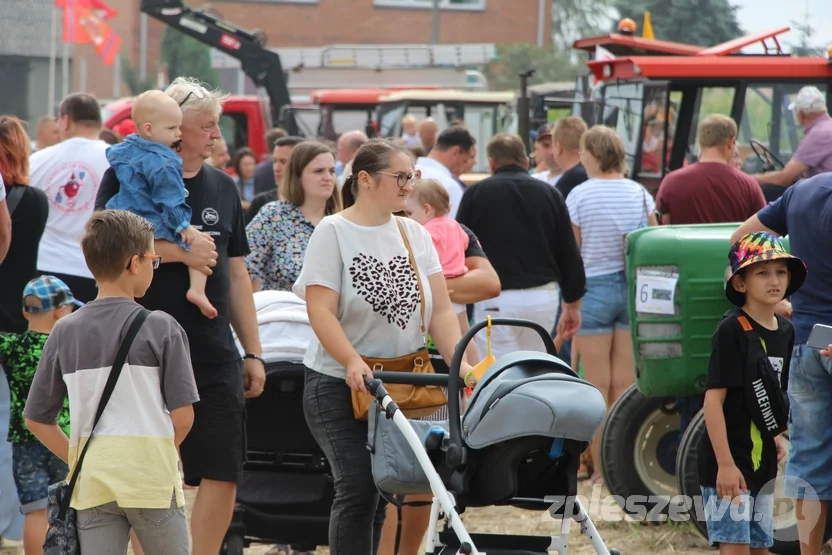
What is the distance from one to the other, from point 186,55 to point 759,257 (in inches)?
1326

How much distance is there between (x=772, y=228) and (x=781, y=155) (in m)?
6.64

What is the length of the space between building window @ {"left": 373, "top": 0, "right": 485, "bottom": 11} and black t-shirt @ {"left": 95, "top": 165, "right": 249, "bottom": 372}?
37.9 m

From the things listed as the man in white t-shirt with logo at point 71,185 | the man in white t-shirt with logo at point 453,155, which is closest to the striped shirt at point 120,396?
the man in white t-shirt with logo at point 71,185

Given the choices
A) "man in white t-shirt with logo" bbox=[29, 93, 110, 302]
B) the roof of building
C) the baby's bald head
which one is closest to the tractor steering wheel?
"man in white t-shirt with logo" bbox=[29, 93, 110, 302]

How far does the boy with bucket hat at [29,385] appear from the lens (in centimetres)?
530

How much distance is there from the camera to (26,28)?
38.7m

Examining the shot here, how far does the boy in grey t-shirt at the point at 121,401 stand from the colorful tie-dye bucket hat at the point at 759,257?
2.22m

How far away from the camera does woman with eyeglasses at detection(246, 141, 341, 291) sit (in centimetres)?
615

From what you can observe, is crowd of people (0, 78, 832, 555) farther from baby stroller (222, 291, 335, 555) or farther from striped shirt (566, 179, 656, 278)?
baby stroller (222, 291, 335, 555)

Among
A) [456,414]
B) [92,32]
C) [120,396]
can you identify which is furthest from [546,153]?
[92,32]

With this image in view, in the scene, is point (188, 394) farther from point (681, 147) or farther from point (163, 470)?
point (681, 147)

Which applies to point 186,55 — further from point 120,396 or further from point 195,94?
point 120,396

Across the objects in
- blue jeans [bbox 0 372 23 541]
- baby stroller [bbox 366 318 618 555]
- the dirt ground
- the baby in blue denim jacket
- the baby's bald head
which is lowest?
the dirt ground

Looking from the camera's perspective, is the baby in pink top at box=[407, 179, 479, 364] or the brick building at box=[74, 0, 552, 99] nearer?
the baby in pink top at box=[407, 179, 479, 364]
